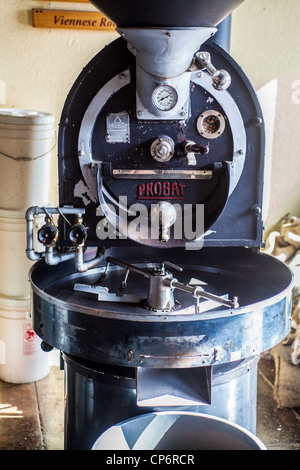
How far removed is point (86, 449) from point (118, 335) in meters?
0.56

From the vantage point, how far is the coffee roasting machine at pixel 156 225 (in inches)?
72.5

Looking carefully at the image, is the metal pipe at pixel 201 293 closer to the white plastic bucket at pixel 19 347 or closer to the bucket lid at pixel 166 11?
the bucket lid at pixel 166 11

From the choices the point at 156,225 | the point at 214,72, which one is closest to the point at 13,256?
the point at 156,225

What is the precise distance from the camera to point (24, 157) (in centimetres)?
307

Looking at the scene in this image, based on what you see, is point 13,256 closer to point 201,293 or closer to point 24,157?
point 24,157

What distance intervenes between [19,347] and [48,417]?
1.45 feet

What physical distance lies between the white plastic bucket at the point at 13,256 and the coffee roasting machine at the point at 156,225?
1016 millimetres

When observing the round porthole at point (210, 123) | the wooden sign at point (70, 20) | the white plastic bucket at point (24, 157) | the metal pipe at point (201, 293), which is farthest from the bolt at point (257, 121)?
the wooden sign at point (70, 20)

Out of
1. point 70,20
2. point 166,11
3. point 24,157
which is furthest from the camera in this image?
point 70,20

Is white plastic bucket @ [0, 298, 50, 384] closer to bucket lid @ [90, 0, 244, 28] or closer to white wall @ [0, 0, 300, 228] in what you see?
white wall @ [0, 0, 300, 228]

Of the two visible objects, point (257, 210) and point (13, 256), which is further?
point (13, 256)

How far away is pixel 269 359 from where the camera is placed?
365 cm

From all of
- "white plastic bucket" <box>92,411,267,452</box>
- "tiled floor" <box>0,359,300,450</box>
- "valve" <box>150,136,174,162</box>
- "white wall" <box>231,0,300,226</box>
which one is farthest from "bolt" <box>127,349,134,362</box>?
"white wall" <box>231,0,300,226</box>

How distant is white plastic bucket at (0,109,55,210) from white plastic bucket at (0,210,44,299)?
74mm
